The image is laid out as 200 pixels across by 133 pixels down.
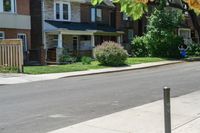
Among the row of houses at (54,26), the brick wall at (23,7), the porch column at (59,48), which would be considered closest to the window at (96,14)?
the row of houses at (54,26)

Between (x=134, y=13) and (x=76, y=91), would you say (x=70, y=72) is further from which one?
(x=134, y=13)

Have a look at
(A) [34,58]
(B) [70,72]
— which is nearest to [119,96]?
(B) [70,72]

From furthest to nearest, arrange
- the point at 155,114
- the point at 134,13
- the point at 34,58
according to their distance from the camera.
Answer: the point at 34,58 < the point at 155,114 < the point at 134,13

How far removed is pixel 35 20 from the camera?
4391 centimetres

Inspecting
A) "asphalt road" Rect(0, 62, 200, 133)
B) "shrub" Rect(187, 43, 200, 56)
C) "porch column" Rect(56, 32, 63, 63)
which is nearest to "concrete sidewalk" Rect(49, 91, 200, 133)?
"asphalt road" Rect(0, 62, 200, 133)

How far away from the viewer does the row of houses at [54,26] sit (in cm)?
3875

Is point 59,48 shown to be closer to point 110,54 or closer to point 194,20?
point 110,54

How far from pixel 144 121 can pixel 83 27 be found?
36.2 meters

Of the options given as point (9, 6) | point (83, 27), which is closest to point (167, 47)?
point (83, 27)

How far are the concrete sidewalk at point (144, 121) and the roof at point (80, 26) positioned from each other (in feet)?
101

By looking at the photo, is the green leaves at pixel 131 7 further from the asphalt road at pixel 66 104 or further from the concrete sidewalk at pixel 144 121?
the asphalt road at pixel 66 104

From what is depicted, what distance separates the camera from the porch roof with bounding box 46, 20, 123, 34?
4306 centimetres

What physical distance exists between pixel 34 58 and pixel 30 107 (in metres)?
27.3

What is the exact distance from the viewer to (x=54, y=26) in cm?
4250
